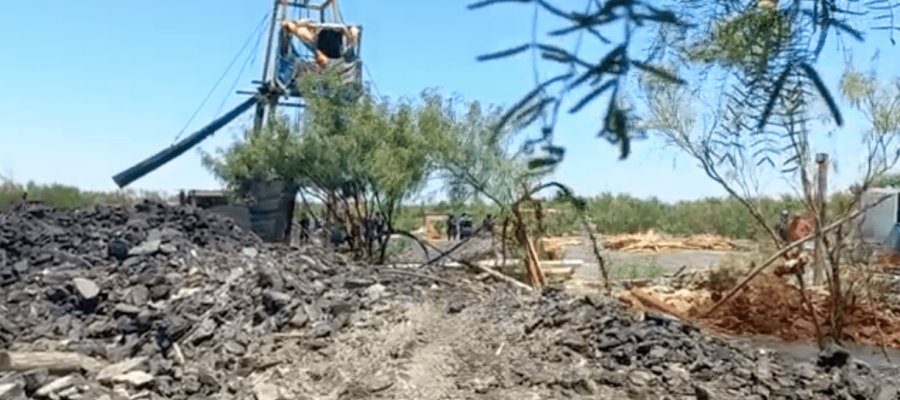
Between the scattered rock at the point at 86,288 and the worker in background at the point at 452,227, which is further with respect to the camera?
the worker in background at the point at 452,227

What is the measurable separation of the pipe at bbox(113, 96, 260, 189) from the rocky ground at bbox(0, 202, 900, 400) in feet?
19.8

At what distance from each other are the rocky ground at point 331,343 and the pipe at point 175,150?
603 cm

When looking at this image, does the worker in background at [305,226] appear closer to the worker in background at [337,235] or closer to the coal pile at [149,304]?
the worker in background at [337,235]

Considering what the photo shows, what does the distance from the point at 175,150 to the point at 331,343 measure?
9.99 m

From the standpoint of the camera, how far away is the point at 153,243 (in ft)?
28.0

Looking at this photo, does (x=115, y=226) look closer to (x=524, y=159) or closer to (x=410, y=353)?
(x=410, y=353)

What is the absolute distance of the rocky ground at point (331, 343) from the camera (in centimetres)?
559

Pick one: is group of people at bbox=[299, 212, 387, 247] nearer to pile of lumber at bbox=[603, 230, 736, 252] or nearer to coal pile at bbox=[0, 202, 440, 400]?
coal pile at bbox=[0, 202, 440, 400]

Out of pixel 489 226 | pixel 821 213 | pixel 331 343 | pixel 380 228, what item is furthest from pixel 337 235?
pixel 331 343

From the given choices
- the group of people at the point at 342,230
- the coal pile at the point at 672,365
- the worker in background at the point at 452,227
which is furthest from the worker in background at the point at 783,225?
the worker in background at the point at 452,227

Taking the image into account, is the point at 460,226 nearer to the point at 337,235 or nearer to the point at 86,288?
the point at 337,235

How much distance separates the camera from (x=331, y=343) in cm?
622

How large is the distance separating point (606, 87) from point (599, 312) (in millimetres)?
5662

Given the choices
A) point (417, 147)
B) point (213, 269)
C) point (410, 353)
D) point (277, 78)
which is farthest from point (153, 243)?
point (277, 78)
